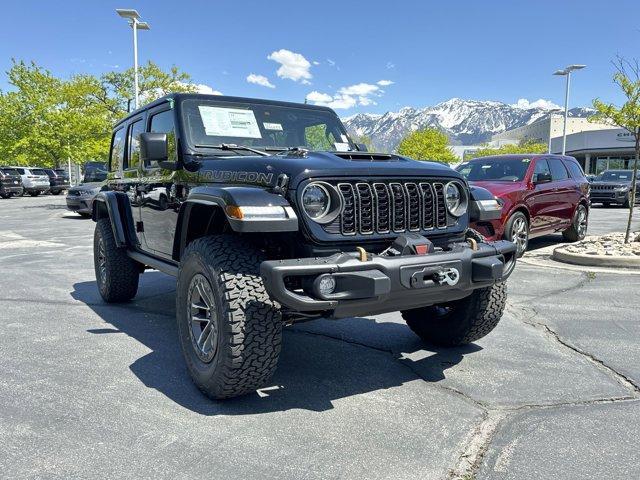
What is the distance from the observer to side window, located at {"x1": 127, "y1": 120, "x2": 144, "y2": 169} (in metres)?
5.08

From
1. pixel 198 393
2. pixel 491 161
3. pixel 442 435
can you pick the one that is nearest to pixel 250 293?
pixel 198 393

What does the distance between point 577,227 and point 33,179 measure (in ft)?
95.7

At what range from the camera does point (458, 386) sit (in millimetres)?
3480

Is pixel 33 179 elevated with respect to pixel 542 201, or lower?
elevated

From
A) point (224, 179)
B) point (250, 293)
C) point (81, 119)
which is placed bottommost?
point (250, 293)

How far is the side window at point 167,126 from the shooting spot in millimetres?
4094

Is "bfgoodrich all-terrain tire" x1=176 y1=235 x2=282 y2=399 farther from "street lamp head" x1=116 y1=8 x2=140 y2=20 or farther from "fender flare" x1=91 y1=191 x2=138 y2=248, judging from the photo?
"street lamp head" x1=116 y1=8 x2=140 y2=20

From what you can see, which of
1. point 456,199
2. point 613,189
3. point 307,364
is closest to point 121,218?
point 307,364

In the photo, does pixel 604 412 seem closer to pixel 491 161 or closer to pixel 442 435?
pixel 442 435

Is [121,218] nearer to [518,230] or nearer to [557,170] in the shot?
[518,230]

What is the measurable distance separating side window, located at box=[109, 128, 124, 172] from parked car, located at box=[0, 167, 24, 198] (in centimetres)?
2655

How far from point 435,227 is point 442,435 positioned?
1303 millimetres

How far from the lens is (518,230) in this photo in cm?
847

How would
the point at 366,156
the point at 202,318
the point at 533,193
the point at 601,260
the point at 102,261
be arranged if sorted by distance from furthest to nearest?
the point at 533,193 < the point at 601,260 < the point at 102,261 < the point at 366,156 < the point at 202,318
